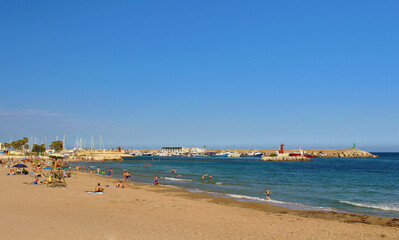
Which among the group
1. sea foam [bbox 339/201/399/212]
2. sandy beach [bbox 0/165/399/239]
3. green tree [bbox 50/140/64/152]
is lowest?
sea foam [bbox 339/201/399/212]

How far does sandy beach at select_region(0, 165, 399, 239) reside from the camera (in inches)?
526

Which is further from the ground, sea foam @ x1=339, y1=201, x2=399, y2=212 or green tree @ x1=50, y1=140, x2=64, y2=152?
green tree @ x1=50, y1=140, x2=64, y2=152

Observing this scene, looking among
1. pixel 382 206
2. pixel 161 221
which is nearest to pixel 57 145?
pixel 161 221

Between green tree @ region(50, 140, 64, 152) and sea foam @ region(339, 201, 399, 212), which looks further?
green tree @ region(50, 140, 64, 152)

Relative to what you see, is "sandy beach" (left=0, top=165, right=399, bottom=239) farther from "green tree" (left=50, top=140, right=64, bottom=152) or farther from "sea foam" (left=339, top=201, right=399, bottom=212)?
"green tree" (left=50, top=140, right=64, bottom=152)

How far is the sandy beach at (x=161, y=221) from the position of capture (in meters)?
13.4

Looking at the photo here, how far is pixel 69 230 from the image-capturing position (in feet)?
43.2

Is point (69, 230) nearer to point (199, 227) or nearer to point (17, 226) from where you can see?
point (17, 226)

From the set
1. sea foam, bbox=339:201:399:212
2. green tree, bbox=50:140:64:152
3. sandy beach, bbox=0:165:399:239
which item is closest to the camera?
sandy beach, bbox=0:165:399:239

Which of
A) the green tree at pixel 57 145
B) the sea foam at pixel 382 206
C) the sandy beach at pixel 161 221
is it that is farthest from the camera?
the green tree at pixel 57 145

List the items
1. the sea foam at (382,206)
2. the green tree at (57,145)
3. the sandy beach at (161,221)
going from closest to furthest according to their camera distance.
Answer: the sandy beach at (161,221) → the sea foam at (382,206) → the green tree at (57,145)

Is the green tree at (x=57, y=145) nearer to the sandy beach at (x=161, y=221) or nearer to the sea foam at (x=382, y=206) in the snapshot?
the sandy beach at (x=161, y=221)

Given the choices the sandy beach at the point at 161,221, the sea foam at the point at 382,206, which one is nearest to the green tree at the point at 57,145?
the sandy beach at the point at 161,221

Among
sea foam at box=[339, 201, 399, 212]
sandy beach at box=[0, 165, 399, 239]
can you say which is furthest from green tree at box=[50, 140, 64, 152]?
sea foam at box=[339, 201, 399, 212]
